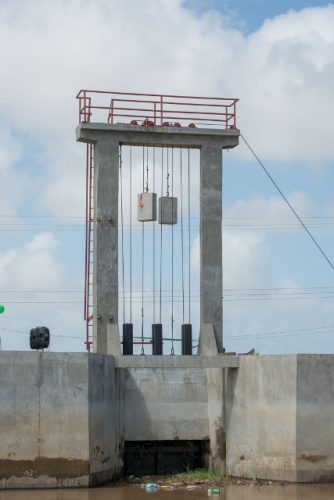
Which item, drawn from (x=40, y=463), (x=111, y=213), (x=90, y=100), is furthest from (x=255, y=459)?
(x=90, y=100)

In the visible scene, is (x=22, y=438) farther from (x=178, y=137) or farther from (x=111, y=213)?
(x=178, y=137)

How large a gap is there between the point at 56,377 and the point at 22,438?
4.70 feet

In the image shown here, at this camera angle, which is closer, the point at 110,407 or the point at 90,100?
the point at 110,407

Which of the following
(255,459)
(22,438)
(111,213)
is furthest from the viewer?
(111,213)

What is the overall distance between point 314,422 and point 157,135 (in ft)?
26.4

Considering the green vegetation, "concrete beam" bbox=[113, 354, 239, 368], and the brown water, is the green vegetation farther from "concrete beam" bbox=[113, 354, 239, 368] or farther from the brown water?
"concrete beam" bbox=[113, 354, 239, 368]

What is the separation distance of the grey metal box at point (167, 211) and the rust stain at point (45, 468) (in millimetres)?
6686

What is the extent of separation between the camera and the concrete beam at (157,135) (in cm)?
2469

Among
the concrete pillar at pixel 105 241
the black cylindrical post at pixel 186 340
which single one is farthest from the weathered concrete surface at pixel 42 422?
the black cylindrical post at pixel 186 340

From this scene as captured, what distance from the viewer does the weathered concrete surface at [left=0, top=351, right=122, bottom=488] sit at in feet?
68.4

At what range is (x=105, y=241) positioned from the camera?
80.4ft

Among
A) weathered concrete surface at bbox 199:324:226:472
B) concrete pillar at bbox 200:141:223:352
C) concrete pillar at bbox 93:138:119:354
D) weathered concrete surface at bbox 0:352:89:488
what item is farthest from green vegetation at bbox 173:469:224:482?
concrete pillar at bbox 93:138:119:354

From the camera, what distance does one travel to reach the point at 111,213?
24.6 metres

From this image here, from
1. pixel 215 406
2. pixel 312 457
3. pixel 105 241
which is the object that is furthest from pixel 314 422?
pixel 105 241
